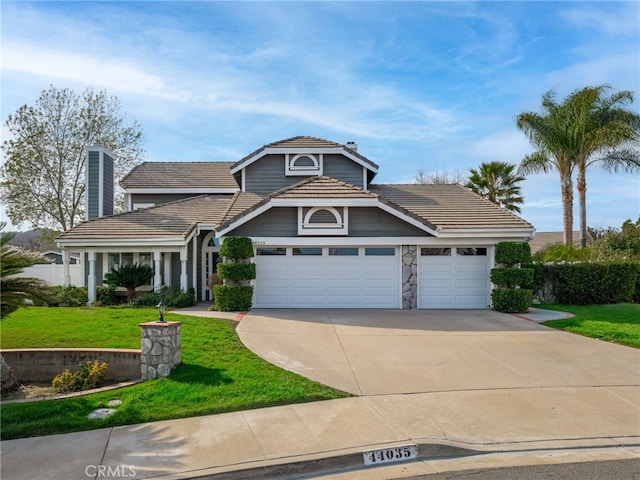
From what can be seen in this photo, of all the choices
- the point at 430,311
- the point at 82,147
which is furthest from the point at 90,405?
the point at 82,147

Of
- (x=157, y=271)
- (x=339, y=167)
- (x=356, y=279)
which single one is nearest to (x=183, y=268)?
(x=157, y=271)

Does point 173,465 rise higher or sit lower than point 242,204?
lower

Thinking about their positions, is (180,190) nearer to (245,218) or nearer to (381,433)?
(245,218)

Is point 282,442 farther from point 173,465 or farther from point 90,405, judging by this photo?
point 90,405

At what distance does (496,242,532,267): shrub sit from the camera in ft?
46.5

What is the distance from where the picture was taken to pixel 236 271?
1380 centimetres

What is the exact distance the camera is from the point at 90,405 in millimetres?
6422

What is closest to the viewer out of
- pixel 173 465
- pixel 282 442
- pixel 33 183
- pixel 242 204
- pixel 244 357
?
pixel 173 465

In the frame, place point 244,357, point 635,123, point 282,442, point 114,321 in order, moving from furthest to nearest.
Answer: point 635,123 < point 114,321 < point 244,357 < point 282,442

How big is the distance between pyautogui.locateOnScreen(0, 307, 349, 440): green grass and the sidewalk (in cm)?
25

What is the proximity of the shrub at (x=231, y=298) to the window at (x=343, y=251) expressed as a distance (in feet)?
10.3

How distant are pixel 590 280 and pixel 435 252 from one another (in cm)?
604

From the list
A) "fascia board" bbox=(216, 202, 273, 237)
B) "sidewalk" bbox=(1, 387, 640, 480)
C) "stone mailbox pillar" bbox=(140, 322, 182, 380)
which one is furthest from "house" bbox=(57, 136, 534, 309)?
"sidewalk" bbox=(1, 387, 640, 480)

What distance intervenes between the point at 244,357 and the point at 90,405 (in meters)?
2.74
